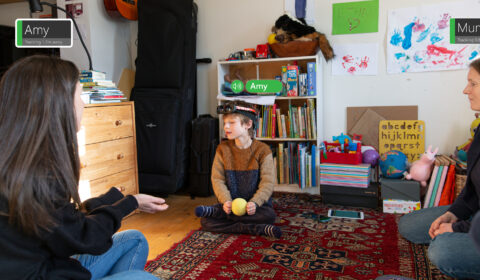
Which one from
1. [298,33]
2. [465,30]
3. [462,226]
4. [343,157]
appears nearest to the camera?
[462,226]

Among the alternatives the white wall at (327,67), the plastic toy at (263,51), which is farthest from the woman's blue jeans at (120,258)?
the white wall at (327,67)

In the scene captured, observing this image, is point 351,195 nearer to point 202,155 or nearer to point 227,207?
point 227,207

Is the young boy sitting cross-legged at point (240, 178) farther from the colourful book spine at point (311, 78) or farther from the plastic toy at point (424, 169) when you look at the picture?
the plastic toy at point (424, 169)

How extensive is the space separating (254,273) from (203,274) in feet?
0.80

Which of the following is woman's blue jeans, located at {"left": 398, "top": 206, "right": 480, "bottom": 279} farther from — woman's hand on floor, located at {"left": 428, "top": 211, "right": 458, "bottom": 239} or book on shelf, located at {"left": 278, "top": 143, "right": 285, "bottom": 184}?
book on shelf, located at {"left": 278, "top": 143, "right": 285, "bottom": 184}

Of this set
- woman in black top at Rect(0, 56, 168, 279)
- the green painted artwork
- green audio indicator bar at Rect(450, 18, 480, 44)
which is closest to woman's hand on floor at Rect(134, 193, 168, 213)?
woman in black top at Rect(0, 56, 168, 279)

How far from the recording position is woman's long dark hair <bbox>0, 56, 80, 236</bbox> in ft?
2.99

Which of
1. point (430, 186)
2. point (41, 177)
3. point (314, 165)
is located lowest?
point (430, 186)

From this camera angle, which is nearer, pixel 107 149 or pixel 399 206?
pixel 107 149

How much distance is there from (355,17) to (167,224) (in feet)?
7.18

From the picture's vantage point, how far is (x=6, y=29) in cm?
350

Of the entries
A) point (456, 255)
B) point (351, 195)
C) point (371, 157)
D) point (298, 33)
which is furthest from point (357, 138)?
point (456, 255)

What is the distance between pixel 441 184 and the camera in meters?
2.70

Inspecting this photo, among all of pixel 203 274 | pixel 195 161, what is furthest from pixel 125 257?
pixel 195 161
